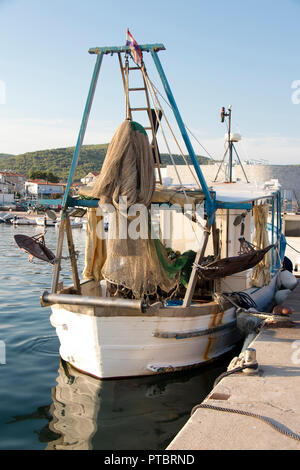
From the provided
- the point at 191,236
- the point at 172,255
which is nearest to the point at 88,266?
the point at 172,255

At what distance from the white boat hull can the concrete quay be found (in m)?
1.26

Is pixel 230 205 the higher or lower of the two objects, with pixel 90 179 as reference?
lower

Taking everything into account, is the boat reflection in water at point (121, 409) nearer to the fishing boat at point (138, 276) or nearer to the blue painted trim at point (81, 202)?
the fishing boat at point (138, 276)

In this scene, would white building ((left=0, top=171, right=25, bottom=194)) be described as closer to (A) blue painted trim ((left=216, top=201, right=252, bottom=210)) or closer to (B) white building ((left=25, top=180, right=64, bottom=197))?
(B) white building ((left=25, top=180, right=64, bottom=197))

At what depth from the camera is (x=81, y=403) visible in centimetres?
682

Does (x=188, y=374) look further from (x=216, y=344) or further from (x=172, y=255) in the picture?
(x=172, y=255)

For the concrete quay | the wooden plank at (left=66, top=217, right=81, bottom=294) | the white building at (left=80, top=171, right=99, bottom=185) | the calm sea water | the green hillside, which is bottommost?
the calm sea water

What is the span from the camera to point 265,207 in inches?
429

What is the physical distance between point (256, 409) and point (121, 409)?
2.28 metres

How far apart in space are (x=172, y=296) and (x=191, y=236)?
78.4 inches

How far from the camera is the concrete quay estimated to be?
4398mm

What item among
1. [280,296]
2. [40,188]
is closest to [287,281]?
[280,296]

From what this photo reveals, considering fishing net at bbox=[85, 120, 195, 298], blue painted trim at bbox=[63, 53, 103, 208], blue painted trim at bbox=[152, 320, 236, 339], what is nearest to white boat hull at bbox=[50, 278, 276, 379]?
blue painted trim at bbox=[152, 320, 236, 339]

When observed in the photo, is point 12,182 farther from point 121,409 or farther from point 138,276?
point 121,409
